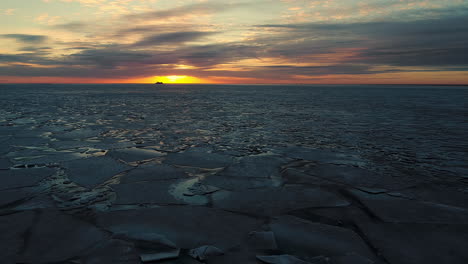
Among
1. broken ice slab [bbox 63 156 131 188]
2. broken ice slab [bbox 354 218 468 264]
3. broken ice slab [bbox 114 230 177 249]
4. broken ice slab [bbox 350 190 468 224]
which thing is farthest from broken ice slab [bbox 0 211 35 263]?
broken ice slab [bbox 350 190 468 224]

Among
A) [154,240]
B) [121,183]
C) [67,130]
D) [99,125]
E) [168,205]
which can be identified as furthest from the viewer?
[99,125]

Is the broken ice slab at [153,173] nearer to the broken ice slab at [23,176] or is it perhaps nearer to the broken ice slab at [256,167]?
the broken ice slab at [256,167]

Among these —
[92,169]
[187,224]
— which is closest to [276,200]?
[187,224]

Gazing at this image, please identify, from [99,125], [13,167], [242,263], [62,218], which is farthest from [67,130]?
[242,263]

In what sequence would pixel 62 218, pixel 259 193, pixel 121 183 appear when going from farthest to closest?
1. pixel 121 183
2. pixel 259 193
3. pixel 62 218

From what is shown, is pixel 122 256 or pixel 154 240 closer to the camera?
pixel 122 256

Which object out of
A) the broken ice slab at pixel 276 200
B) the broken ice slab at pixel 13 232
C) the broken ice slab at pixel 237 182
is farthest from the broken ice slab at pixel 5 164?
the broken ice slab at pixel 276 200

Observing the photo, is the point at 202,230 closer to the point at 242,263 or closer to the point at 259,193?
the point at 242,263
